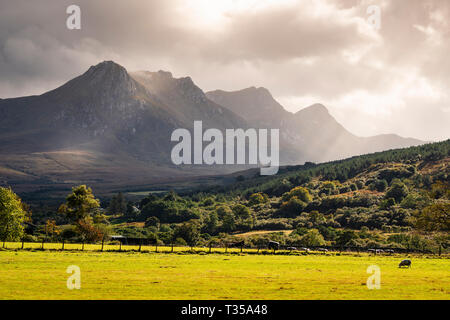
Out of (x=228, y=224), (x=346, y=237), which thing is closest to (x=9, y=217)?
(x=346, y=237)

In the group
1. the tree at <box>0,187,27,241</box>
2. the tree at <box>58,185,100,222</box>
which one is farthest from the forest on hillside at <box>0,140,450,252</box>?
the tree at <box>0,187,27,241</box>

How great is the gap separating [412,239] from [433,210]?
59.5 meters

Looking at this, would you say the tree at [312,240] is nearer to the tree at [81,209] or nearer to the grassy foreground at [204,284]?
the tree at [81,209]

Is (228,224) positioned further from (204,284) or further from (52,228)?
(204,284)

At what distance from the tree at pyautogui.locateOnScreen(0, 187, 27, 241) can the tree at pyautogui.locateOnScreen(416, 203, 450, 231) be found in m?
77.1

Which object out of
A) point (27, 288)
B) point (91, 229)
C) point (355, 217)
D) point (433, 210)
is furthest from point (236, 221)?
point (27, 288)

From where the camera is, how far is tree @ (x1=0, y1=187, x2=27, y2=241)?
90.4 m

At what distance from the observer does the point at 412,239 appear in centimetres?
12056

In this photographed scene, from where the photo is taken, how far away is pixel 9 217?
91.2 m

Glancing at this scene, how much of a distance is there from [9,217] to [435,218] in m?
79.6

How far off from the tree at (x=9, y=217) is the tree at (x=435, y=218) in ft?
253

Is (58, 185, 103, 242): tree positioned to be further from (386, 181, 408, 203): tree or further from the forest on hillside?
(386, 181, 408, 203): tree
